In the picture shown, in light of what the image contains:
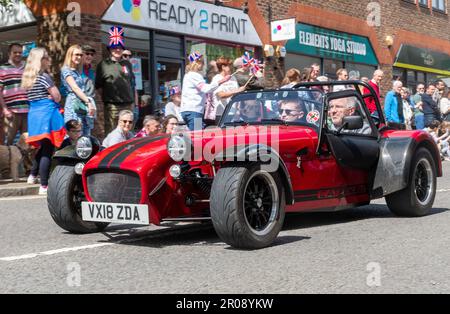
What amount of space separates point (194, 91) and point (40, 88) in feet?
7.09

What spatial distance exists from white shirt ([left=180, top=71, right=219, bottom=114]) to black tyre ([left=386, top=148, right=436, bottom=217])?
352 cm

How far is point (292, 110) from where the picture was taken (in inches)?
239

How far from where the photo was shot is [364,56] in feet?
72.1

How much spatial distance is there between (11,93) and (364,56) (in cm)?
1461

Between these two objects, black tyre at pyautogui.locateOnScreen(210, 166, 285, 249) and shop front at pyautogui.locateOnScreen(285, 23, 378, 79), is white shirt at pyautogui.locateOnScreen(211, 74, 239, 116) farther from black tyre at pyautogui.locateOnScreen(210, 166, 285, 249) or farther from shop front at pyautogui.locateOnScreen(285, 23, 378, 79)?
shop front at pyautogui.locateOnScreen(285, 23, 378, 79)

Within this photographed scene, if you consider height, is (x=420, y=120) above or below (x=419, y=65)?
below

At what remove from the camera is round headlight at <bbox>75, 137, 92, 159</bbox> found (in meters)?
5.52

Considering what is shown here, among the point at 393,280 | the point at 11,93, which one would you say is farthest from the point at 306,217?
the point at 11,93

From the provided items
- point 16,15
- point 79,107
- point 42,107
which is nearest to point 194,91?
point 79,107

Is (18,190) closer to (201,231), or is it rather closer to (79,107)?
(79,107)

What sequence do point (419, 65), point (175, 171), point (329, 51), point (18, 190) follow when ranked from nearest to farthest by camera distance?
point (175, 171) → point (18, 190) → point (329, 51) → point (419, 65)

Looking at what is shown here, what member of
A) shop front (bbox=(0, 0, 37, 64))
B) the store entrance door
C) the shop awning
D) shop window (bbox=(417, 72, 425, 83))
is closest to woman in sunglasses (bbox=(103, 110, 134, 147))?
shop front (bbox=(0, 0, 37, 64))

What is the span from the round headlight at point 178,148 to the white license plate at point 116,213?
458mm
